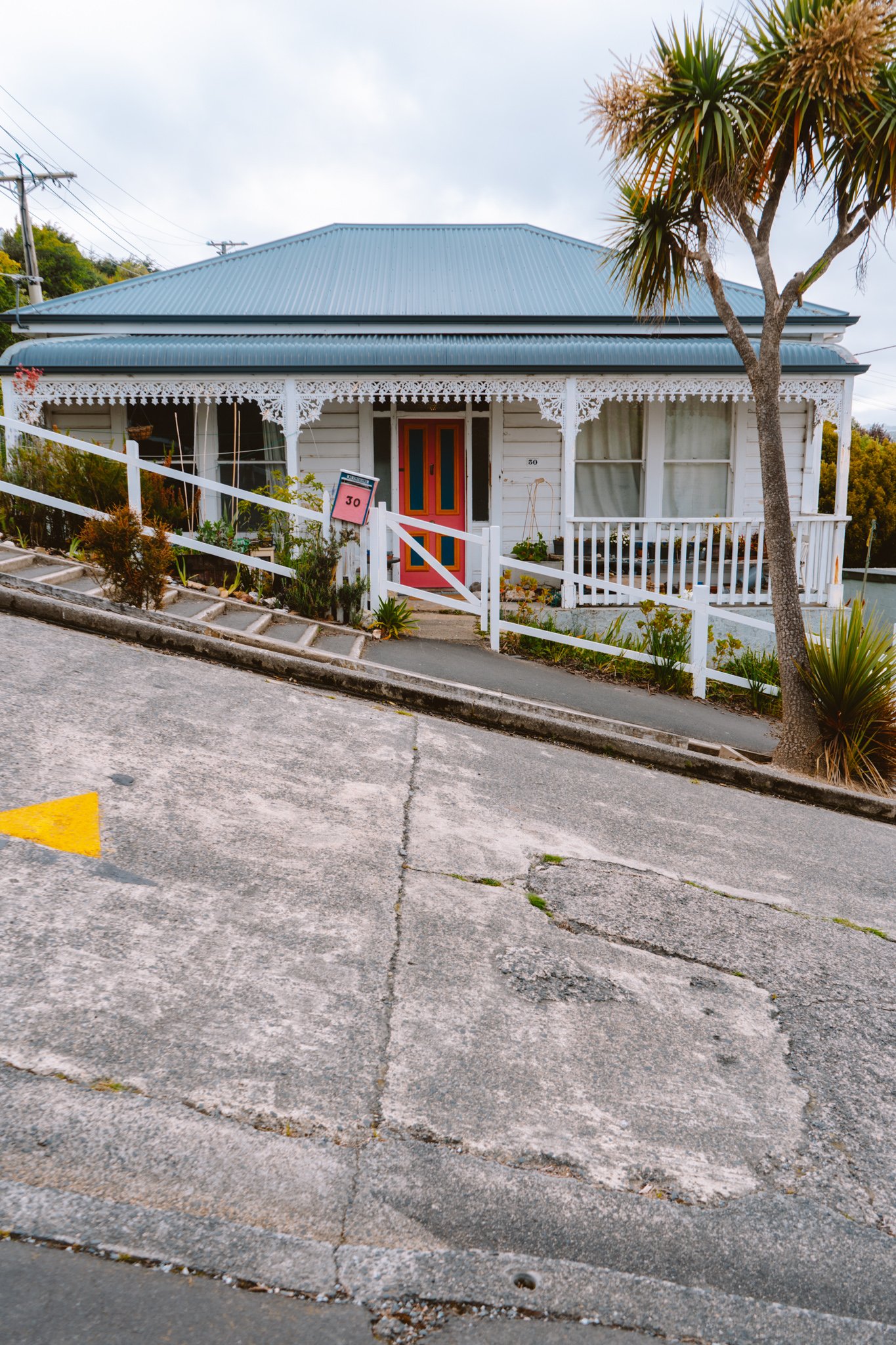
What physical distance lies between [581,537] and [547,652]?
5.96ft

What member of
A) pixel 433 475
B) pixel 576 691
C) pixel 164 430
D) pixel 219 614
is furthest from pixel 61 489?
pixel 576 691

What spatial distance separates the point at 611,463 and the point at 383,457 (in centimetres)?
341

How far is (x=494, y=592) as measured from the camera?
1071 cm

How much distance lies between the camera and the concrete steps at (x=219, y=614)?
8695mm

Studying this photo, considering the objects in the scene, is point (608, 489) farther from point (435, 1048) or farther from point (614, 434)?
point (435, 1048)

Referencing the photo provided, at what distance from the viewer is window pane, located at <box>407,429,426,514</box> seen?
47.9 feet

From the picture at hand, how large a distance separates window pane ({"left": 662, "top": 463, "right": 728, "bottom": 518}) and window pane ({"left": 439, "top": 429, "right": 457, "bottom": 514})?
3.17 m

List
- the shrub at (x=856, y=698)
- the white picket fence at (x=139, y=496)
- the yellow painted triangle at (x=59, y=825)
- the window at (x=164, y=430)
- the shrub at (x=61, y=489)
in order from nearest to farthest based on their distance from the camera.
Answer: the yellow painted triangle at (x=59, y=825) → the shrub at (x=856, y=698) → the white picket fence at (x=139, y=496) → the shrub at (x=61, y=489) → the window at (x=164, y=430)

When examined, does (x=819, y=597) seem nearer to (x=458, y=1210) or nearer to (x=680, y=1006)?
(x=680, y=1006)

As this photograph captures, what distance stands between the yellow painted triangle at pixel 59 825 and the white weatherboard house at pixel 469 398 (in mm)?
8529

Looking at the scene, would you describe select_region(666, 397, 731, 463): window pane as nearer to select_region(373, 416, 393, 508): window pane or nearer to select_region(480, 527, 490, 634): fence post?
select_region(373, 416, 393, 508): window pane

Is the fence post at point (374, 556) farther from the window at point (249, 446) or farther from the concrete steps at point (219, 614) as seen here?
the window at point (249, 446)

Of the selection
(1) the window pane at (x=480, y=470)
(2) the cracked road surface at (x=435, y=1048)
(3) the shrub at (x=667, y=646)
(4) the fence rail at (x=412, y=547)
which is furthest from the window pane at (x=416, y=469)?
(2) the cracked road surface at (x=435, y=1048)

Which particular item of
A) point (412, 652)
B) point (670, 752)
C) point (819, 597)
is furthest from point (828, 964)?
point (819, 597)
